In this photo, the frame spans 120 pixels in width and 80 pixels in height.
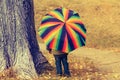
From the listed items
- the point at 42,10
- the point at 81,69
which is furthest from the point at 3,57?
the point at 42,10

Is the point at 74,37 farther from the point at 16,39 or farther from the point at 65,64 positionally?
the point at 16,39

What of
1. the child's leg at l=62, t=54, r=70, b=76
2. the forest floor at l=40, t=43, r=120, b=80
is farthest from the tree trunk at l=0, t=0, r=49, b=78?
the child's leg at l=62, t=54, r=70, b=76

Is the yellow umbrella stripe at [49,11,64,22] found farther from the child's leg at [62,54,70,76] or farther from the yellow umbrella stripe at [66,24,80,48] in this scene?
the child's leg at [62,54,70,76]

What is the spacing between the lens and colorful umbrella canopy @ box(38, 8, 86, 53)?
8.09 m

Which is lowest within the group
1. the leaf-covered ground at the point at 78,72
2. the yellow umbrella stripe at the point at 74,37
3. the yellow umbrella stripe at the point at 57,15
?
the leaf-covered ground at the point at 78,72

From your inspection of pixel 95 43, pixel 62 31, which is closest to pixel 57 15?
pixel 62 31

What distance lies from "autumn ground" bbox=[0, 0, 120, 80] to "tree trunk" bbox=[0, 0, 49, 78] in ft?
0.83

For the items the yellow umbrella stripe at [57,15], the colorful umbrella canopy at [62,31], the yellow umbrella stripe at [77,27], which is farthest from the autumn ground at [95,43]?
the yellow umbrella stripe at [57,15]

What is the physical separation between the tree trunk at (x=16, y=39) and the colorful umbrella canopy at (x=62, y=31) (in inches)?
25.6

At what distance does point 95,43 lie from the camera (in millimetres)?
14406

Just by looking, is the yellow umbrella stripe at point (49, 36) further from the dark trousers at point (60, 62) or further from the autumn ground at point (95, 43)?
the autumn ground at point (95, 43)

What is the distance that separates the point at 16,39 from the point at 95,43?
6.16m

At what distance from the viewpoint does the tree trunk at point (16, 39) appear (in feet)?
28.3

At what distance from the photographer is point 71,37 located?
324 inches
